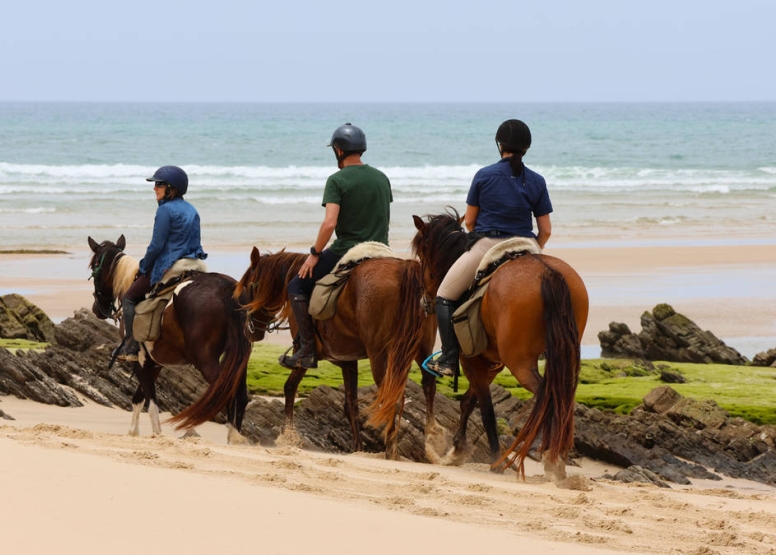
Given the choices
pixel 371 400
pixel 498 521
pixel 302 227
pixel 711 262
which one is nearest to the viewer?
pixel 498 521

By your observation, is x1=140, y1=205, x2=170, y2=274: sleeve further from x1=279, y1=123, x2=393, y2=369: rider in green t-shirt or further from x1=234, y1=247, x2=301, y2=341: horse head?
x1=279, y1=123, x2=393, y2=369: rider in green t-shirt

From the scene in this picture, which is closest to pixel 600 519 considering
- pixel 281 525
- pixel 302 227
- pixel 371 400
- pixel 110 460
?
pixel 281 525

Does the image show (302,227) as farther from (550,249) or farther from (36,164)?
(36,164)

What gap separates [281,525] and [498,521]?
1253 mm

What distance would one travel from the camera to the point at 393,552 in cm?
504

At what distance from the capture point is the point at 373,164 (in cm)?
6041

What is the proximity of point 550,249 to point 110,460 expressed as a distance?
21.3 meters

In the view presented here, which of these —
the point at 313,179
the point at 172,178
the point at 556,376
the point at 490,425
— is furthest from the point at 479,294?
the point at 313,179

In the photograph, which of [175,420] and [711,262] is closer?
[175,420]

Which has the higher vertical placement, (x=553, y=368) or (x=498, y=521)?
(x=553, y=368)

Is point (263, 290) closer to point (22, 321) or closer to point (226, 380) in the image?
point (226, 380)

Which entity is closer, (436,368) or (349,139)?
(436,368)

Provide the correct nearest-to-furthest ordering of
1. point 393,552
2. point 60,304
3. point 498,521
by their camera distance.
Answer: point 393,552 → point 498,521 → point 60,304

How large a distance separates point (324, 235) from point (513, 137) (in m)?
1.68
